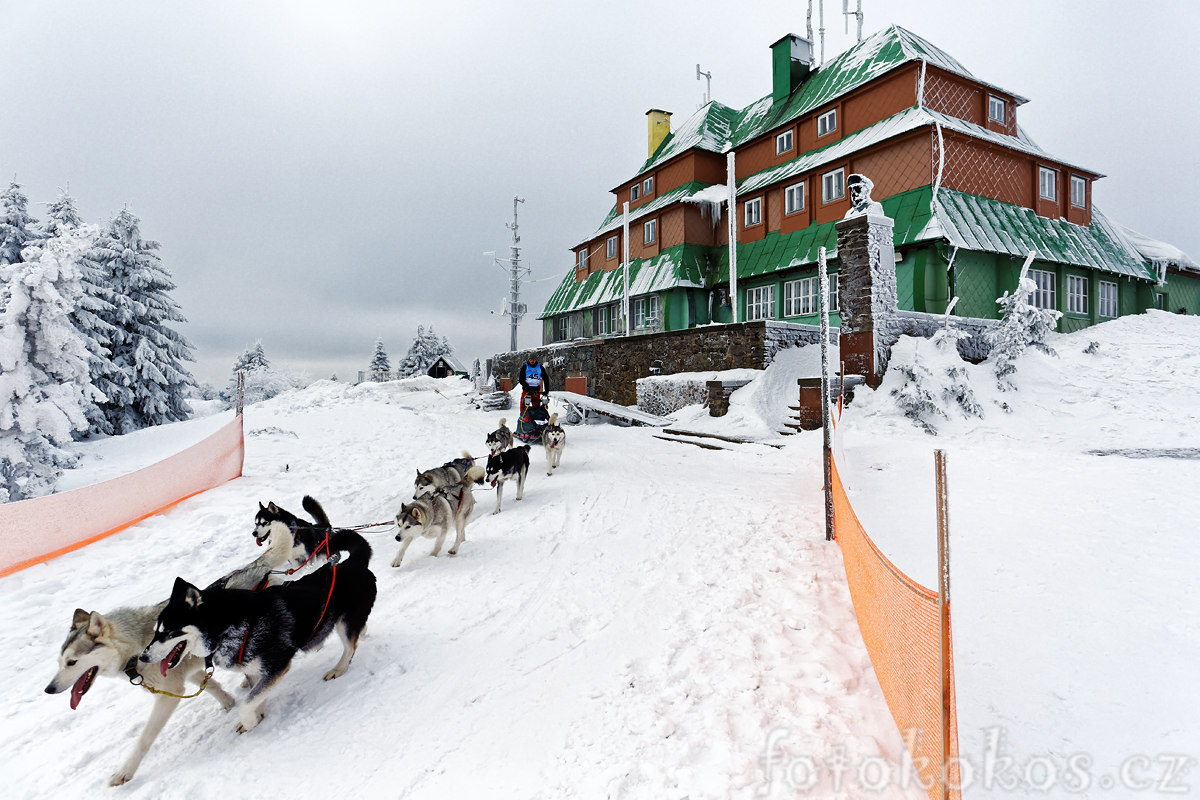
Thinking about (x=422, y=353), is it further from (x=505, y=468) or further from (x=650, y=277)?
(x=505, y=468)

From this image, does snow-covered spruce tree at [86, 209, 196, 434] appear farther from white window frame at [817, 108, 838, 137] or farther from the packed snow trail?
white window frame at [817, 108, 838, 137]

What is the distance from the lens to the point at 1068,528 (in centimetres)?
519

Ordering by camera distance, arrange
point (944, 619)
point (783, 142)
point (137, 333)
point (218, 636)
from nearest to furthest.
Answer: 1. point (944, 619)
2. point (218, 636)
3. point (137, 333)
4. point (783, 142)

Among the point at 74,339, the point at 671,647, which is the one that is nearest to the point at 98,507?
the point at 671,647

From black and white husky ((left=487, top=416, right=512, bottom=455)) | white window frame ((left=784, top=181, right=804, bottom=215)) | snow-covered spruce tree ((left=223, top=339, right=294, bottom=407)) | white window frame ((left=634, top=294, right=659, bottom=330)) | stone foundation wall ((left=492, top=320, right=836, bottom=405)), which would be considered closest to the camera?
black and white husky ((left=487, top=416, right=512, bottom=455))

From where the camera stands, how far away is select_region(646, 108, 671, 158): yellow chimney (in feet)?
103

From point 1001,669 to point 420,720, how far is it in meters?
3.54

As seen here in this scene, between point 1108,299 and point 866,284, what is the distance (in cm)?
1513

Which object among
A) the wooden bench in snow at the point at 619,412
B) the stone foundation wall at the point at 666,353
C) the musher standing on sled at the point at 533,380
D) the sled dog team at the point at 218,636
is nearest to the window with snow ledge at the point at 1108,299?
the stone foundation wall at the point at 666,353

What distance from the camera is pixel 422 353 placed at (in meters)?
55.5

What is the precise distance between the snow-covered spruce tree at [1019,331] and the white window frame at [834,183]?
8.42 m

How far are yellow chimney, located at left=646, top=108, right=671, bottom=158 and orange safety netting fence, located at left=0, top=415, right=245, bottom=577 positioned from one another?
96.4ft

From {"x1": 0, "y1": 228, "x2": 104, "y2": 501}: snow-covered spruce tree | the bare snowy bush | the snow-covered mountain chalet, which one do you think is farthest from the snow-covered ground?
the snow-covered mountain chalet

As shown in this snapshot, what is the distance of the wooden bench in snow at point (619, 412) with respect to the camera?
15.7m
